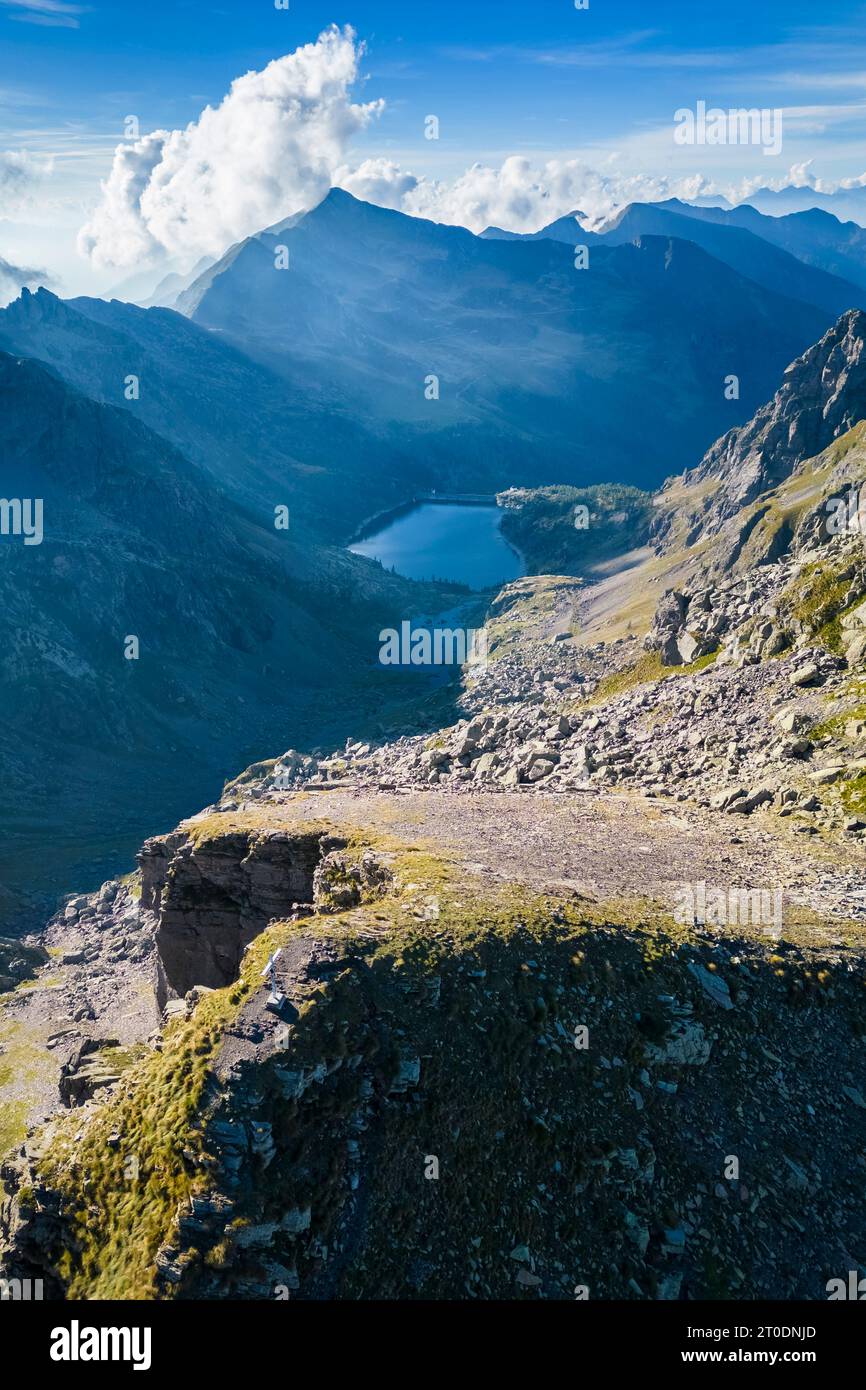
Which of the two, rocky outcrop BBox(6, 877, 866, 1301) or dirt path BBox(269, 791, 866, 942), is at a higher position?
dirt path BBox(269, 791, 866, 942)

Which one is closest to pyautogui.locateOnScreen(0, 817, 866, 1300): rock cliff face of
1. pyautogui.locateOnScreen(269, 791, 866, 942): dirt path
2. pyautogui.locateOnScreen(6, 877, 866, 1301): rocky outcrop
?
pyautogui.locateOnScreen(6, 877, 866, 1301): rocky outcrop

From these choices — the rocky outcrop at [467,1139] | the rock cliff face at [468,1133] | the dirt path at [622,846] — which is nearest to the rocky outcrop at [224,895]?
the dirt path at [622,846]

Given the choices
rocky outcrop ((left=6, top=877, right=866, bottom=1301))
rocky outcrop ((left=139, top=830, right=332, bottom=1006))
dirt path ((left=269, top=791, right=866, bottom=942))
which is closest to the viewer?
rocky outcrop ((left=6, top=877, right=866, bottom=1301))

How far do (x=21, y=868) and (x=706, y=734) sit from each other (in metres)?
113

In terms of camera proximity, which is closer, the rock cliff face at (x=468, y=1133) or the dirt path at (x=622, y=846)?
the rock cliff face at (x=468, y=1133)

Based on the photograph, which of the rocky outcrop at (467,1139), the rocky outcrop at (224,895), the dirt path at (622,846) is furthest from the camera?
the rocky outcrop at (224,895)

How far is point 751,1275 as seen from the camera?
25.3 meters

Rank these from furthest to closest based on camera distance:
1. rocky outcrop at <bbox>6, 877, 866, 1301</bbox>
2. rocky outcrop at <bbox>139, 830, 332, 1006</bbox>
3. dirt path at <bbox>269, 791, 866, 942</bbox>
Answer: rocky outcrop at <bbox>139, 830, 332, 1006</bbox> < dirt path at <bbox>269, 791, 866, 942</bbox> < rocky outcrop at <bbox>6, 877, 866, 1301</bbox>

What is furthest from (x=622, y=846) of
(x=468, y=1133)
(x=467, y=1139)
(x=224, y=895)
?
(x=224, y=895)

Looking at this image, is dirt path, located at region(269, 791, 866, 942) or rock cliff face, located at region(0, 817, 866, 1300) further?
dirt path, located at region(269, 791, 866, 942)

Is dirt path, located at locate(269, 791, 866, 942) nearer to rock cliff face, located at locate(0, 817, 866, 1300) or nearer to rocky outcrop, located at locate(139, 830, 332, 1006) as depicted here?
rocky outcrop, located at locate(139, 830, 332, 1006)

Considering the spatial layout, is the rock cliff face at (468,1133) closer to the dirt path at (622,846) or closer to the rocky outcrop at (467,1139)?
the rocky outcrop at (467,1139)

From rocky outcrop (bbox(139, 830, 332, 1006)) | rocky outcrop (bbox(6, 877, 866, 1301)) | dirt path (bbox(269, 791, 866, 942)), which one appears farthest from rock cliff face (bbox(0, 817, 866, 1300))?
rocky outcrop (bbox(139, 830, 332, 1006))
